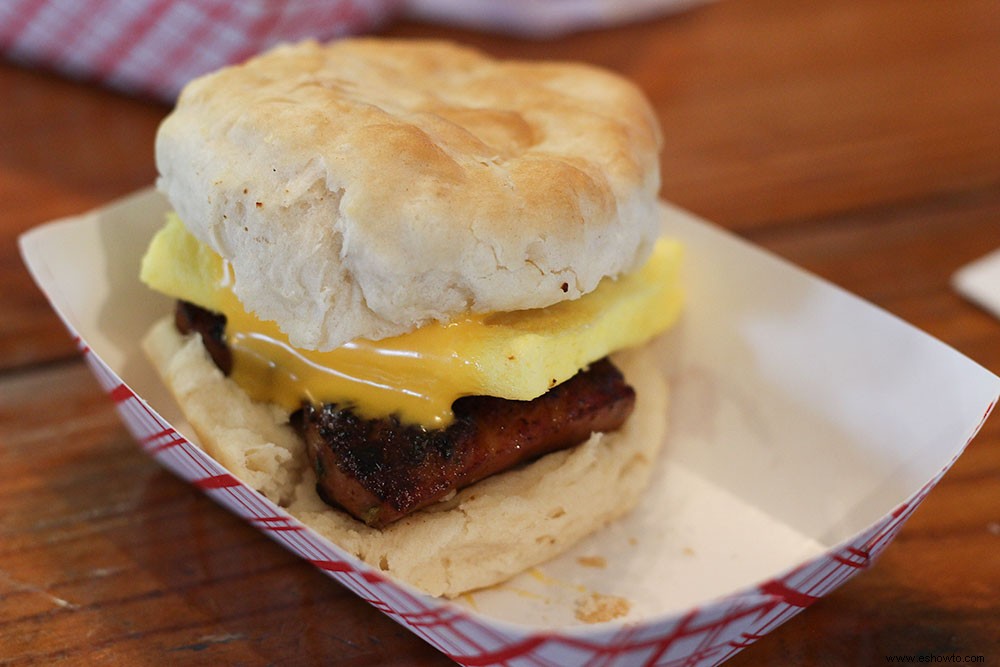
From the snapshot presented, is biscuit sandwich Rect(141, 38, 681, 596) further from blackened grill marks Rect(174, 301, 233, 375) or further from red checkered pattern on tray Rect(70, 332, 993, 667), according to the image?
red checkered pattern on tray Rect(70, 332, 993, 667)

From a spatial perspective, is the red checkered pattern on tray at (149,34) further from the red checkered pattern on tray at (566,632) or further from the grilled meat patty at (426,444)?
the red checkered pattern on tray at (566,632)

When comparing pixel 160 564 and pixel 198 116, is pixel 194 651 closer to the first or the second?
pixel 160 564

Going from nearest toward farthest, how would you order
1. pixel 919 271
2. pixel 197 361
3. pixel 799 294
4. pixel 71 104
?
pixel 197 361 < pixel 799 294 < pixel 919 271 < pixel 71 104

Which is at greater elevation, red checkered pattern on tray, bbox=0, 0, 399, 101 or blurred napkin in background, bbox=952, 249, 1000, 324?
red checkered pattern on tray, bbox=0, 0, 399, 101

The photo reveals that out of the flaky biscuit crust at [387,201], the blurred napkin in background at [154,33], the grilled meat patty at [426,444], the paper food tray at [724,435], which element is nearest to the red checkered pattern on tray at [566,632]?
the paper food tray at [724,435]

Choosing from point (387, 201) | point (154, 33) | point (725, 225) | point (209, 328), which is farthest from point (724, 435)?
point (154, 33)

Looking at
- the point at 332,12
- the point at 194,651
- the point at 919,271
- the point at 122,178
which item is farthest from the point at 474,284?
the point at 332,12

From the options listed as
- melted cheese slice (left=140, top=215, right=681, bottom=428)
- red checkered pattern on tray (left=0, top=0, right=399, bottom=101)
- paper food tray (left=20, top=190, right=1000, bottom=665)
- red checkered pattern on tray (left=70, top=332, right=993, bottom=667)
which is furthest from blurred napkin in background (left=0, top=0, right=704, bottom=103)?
red checkered pattern on tray (left=70, top=332, right=993, bottom=667)
